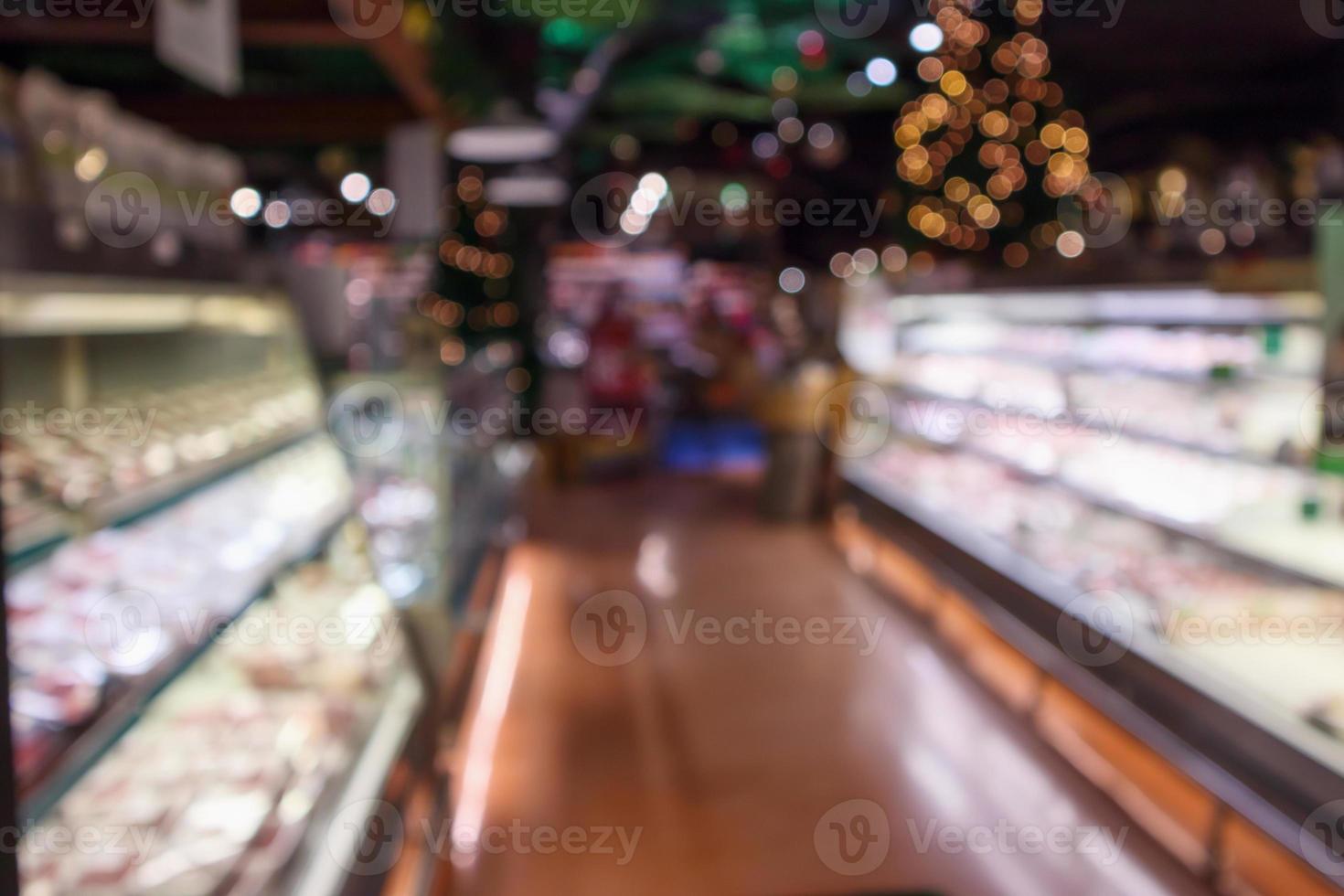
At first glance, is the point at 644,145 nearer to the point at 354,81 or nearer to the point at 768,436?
the point at 768,436

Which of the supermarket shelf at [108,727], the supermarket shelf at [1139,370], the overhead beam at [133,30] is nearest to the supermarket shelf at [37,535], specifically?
the supermarket shelf at [108,727]

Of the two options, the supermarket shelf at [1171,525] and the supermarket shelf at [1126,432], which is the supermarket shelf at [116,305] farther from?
the supermarket shelf at [1126,432]

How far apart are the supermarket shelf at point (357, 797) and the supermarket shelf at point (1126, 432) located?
10.6 ft

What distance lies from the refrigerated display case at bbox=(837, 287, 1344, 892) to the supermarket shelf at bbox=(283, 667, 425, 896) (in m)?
2.40

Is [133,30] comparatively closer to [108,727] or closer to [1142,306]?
[108,727]

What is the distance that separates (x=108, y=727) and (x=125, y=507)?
Result: 59 centimetres

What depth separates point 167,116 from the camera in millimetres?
4930

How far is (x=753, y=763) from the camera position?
4.13 metres

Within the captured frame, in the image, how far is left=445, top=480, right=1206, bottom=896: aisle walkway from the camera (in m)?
3.32

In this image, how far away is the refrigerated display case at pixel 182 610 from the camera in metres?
1.94

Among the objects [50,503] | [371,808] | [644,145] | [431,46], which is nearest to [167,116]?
[431,46]

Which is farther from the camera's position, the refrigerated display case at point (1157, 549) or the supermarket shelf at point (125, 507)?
the refrigerated display case at point (1157, 549)

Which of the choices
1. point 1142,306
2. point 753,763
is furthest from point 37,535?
point 1142,306

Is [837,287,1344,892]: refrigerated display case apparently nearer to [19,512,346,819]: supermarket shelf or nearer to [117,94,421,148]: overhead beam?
[19,512,346,819]: supermarket shelf
